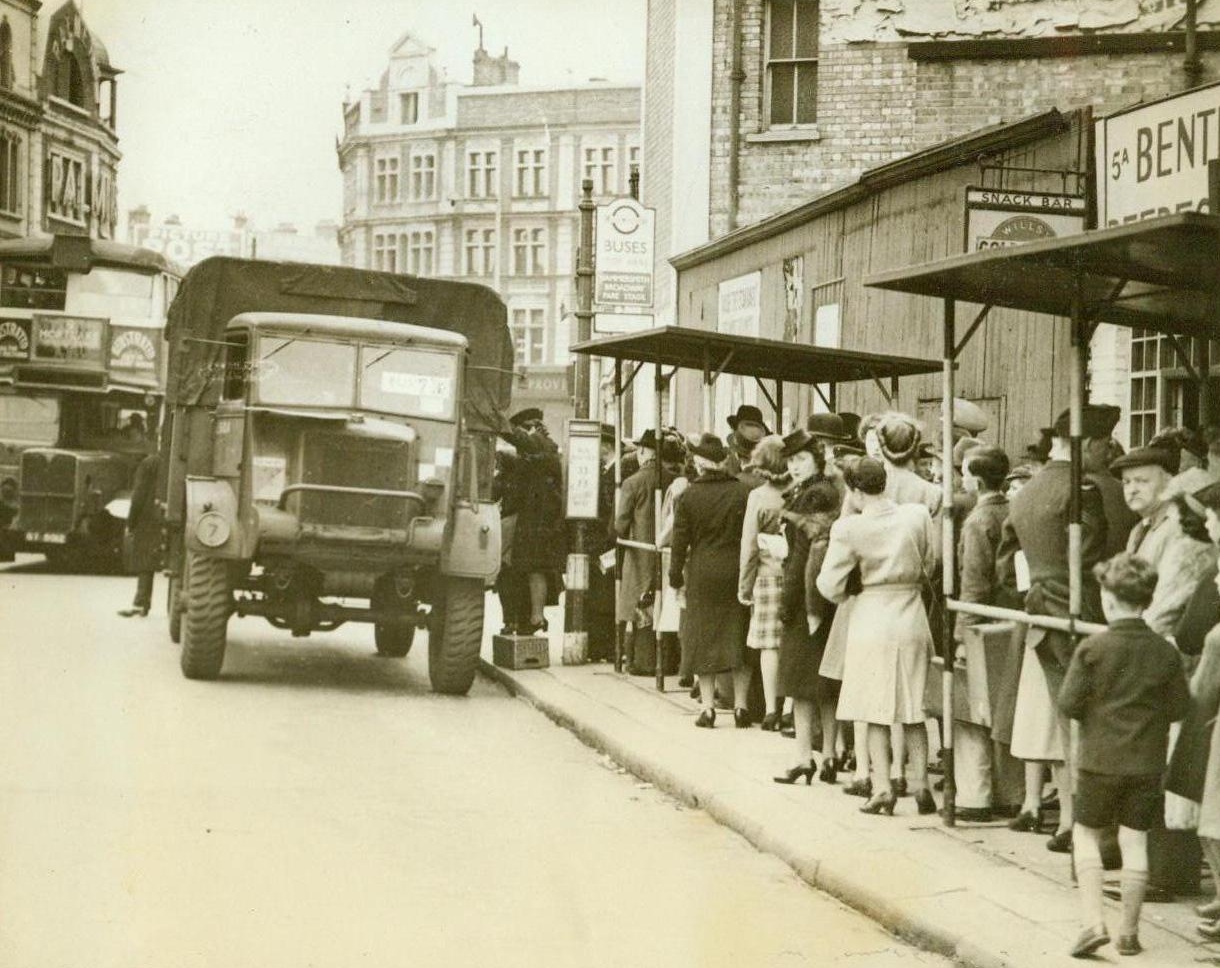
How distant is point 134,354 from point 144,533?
8.68m

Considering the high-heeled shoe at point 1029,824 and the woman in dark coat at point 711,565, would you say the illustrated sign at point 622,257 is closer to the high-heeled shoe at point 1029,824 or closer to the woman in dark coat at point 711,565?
the woman in dark coat at point 711,565

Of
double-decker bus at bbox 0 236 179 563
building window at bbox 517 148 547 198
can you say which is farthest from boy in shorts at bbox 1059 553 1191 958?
building window at bbox 517 148 547 198

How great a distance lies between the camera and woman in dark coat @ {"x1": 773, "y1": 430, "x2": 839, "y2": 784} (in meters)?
9.80

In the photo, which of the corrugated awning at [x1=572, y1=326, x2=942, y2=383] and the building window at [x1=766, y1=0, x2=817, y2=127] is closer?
the corrugated awning at [x1=572, y1=326, x2=942, y2=383]

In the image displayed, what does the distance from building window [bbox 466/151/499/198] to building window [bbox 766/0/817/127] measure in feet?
148

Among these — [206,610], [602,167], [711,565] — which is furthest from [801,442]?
[602,167]

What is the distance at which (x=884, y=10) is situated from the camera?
21.7 m

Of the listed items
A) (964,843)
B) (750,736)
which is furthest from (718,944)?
(750,736)

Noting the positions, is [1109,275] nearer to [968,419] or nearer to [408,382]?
[968,419]

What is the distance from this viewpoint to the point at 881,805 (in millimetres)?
9031

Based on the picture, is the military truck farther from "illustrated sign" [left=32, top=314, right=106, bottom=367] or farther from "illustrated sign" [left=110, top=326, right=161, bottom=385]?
"illustrated sign" [left=110, top=326, right=161, bottom=385]

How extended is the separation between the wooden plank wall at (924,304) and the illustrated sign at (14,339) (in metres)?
10.3

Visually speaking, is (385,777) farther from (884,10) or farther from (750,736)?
(884,10)

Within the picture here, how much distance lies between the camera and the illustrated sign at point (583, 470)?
51.1 feet
